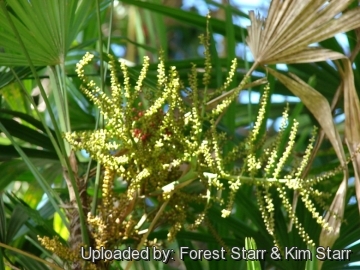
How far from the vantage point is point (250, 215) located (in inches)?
46.0

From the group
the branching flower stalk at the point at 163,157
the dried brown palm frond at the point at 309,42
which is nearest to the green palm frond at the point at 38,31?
the branching flower stalk at the point at 163,157

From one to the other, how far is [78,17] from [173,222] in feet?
1.13

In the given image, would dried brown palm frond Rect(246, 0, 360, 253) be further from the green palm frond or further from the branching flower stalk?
the green palm frond

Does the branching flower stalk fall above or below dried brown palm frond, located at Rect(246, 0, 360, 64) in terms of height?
below

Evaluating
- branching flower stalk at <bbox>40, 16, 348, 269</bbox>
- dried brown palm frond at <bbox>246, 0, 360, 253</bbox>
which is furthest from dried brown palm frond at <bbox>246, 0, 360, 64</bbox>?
branching flower stalk at <bbox>40, 16, 348, 269</bbox>

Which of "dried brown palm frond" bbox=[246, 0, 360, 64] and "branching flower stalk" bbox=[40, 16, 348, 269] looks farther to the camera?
"dried brown palm frond" bbox=[246, 0, 360, 64]

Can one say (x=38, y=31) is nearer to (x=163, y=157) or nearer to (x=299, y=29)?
(x=163, y=157)

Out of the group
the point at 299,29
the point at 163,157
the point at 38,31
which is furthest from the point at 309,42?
the point at 38,31

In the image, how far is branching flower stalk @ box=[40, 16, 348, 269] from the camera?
855 millimetres

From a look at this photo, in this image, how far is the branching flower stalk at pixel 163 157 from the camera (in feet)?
2.81

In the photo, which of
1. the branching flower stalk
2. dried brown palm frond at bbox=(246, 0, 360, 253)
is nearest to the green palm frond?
the branching flower stalk

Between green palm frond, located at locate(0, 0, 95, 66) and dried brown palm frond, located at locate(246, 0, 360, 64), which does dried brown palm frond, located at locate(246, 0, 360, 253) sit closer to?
dried brown palm frond, located at locate(246, 0, 360, 64)

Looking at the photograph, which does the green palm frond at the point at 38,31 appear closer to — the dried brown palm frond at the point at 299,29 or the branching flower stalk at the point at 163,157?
the branching flower stalk at the point at 163,157

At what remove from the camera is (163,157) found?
2.98 ft
